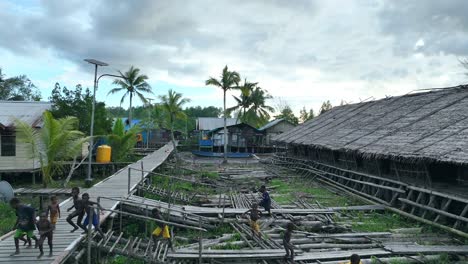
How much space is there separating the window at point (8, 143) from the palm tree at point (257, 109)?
2346 cm

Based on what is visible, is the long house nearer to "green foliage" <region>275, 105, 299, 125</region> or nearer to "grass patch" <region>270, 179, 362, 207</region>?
"grass patch" <region>270, 179, 362, 207</region>

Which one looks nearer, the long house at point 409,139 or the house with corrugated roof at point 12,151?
the long house at point 409,139

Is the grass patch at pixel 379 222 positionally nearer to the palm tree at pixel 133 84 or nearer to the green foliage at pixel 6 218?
the green foliage at pixel 6 218

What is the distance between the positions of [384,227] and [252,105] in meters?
29.9

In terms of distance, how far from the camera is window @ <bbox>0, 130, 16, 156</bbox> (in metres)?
21.7

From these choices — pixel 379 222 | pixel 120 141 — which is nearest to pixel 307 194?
pixel 379 222

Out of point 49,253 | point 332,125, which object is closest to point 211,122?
point 332,125

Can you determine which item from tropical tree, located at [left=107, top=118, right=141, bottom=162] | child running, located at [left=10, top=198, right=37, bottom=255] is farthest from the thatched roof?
tropical tree, located at [left=107, top=118, right=141, bottom=162]

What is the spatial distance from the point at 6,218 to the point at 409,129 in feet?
55.4

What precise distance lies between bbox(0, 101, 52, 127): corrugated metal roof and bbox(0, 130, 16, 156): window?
0.55m

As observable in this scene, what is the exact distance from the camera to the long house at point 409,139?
12914 mm

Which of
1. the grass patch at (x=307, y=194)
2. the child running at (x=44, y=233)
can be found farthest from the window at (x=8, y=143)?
the child running at (x=44, y=233)

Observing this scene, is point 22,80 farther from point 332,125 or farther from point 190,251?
point 190,251

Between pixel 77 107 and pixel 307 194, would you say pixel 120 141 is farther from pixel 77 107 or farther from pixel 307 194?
pixel 307 194
